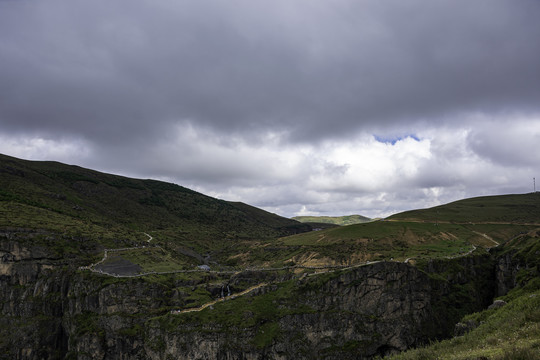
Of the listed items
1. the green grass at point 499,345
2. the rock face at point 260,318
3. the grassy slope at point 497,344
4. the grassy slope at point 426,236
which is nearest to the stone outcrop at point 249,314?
the rock face at point 260,318

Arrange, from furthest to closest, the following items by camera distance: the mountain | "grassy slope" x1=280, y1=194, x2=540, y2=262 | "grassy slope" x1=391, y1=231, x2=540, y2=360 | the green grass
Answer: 1. "grassy slope" x1=280, y1=194, x2=540, y2=262
2. the mountain
3. "grassy slope" x1=391, y1=231, x2=540, y2=360
4. the green grass

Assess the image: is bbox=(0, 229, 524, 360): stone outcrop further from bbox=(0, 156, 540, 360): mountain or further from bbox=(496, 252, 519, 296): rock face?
bbox=(496, 252, 519, 296): rock face

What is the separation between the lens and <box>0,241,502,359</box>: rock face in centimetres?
6278

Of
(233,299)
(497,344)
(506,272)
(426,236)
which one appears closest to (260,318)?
(233,299)

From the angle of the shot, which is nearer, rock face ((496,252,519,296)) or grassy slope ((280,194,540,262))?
rock face ((496,252,519,296))

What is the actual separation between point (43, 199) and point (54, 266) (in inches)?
3814

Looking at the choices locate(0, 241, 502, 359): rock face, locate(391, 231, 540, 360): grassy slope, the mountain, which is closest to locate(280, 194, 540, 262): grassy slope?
the mountain

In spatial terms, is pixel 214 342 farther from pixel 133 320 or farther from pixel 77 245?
pixel 77 245

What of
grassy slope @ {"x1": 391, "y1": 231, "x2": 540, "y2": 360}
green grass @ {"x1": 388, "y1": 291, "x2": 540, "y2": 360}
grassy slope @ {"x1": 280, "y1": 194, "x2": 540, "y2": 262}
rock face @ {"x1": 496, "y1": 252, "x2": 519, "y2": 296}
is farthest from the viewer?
grassy slope @ {"x1": 280, "y1": 194, "x2": 540, "y2": 262}

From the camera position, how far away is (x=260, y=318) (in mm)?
64500

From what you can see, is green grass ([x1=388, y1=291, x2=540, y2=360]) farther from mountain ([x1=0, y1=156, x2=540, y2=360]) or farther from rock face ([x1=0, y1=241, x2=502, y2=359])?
rock face ([x1=0, y1=241, x2=502, y2=359])

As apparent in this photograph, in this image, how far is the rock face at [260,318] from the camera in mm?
62781

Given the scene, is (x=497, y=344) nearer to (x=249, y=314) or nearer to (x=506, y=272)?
(x=249, y=314)

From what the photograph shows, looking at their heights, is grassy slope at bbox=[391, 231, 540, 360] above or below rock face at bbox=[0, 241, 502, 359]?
above
